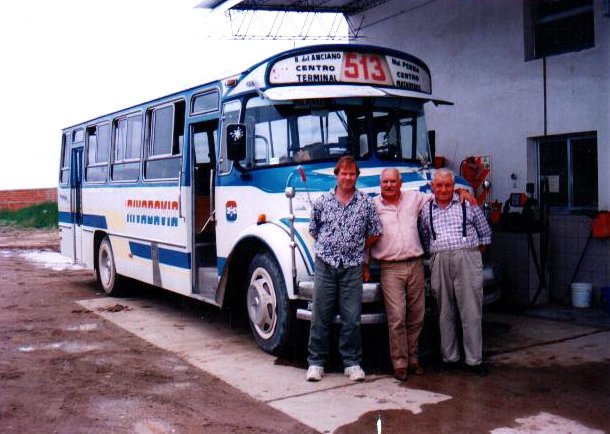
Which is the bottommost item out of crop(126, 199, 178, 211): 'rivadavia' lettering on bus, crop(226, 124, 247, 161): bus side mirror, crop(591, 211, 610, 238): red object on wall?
crop(591, 211, 610, 238): red object on wall

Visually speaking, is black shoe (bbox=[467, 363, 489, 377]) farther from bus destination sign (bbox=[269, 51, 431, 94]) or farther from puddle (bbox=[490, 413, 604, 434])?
bus destination sign (bbox=[269, 51, 431, 94])

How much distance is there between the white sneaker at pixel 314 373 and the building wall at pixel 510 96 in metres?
4.45

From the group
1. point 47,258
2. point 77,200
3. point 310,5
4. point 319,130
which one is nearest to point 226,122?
point 319,130

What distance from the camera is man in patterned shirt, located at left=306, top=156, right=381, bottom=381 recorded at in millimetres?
6234

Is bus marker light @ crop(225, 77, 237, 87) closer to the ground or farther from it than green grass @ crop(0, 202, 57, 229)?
farther from it

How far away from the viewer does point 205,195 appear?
892cm

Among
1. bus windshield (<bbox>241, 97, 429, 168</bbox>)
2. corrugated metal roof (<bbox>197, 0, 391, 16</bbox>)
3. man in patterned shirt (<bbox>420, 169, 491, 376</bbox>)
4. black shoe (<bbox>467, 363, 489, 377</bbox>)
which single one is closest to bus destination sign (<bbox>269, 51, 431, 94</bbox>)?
bus windshield (<bbox>241, 97, 429, 168</bbox>)

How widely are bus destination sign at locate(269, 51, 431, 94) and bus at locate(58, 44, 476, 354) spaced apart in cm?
1

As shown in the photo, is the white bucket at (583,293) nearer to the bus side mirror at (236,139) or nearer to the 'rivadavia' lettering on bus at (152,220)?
the bus side mirror at (236,139)

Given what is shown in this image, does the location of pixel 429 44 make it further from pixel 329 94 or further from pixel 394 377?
pixel 394 377

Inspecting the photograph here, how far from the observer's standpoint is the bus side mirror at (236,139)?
718 centimetres

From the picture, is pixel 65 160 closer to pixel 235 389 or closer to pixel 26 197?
pixel 235 389

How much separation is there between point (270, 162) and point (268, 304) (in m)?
1.43

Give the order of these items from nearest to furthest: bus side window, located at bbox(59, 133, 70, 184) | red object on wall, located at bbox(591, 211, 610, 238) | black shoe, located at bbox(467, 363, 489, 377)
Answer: black shoe, located at bbox(467, 363, 489, 377) → red object on wall, located at bbox(591, 211, 610, 238) → bus side window, located at bbox(59, 133, 70, 184)
